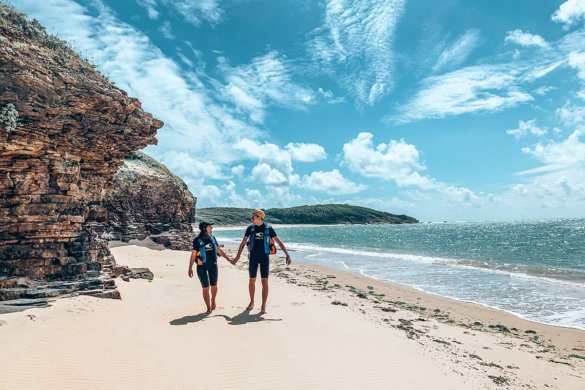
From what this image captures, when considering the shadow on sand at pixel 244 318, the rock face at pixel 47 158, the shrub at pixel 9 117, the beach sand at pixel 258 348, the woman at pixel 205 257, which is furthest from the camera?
the woman at pixel 205 257

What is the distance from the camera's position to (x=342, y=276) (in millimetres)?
23531

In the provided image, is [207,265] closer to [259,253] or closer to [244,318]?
[259,253]

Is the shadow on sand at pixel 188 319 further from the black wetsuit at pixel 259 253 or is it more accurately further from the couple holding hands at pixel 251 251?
the black wetsuit at pixel 259 253

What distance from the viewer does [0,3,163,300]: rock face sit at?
8664 millimetres

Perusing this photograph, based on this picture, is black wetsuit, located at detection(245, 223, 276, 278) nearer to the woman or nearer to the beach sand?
the woman

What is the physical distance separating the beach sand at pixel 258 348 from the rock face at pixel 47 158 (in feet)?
3.54

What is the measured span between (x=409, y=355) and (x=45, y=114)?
9930mm

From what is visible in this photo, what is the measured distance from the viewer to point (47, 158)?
9.41m

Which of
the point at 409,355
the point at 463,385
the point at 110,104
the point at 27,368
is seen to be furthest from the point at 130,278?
the point at 463,385

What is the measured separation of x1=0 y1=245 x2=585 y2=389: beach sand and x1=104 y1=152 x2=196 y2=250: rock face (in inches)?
520

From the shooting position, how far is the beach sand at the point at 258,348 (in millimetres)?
5648

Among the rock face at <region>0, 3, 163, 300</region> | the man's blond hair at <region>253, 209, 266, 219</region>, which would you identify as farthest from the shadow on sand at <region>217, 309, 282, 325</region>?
the rock face at <region>0, 3, 163, 300</region>

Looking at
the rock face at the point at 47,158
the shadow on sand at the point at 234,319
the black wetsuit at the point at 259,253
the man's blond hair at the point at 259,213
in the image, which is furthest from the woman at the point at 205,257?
the rock face at the point at 47,158

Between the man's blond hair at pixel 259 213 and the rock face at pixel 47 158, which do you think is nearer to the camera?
the rock face at pixel 47 158
